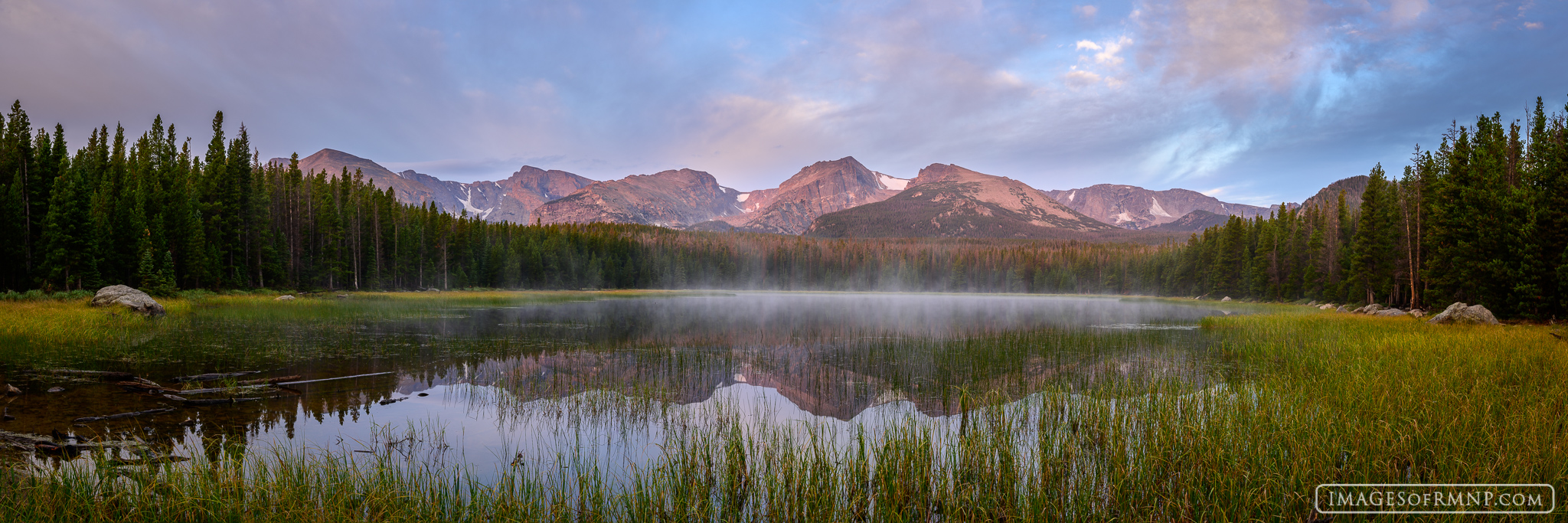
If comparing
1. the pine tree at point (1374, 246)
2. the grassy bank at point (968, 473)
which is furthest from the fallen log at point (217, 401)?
the pine tree at point (1374, 246)

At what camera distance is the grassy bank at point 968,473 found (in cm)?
485

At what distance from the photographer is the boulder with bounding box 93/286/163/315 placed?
2315 centimetres

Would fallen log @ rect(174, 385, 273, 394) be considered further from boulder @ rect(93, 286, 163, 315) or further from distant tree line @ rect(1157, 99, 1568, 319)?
distant tree line @ rect(1157, 99, 1568, 319)

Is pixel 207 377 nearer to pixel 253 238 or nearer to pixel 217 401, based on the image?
pixel 217 401

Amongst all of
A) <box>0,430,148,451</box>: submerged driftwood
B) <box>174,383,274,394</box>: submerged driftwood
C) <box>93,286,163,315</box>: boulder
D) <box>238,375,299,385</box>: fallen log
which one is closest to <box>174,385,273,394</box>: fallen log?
<box>174,383,274,394</box>: submerged driftwood

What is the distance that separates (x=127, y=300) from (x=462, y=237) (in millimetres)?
53652

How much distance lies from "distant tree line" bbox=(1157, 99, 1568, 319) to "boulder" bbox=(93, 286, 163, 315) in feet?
172

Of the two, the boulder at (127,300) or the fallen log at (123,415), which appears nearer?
the fallen log at (123,415)

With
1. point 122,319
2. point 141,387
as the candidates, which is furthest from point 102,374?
point 122,319

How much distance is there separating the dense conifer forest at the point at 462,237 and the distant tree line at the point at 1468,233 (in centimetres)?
10

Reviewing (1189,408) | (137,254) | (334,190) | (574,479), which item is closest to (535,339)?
(574,479)

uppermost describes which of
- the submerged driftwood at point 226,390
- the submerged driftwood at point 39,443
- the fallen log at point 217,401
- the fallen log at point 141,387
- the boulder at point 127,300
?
the boulder at point 127,300

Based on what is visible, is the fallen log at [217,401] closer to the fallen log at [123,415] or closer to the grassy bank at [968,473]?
the fallen log at [123,415]

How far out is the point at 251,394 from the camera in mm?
10555
